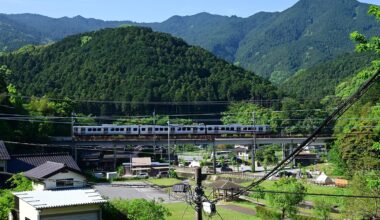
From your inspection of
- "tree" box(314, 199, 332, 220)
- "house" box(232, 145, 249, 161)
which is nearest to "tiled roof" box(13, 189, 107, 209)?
"tree" box(314, 199, 332, 220)

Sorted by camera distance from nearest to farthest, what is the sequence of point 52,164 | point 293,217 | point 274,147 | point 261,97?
point 52,164
point 293,217
point 274,147
point 261,97

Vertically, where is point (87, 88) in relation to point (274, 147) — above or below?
above

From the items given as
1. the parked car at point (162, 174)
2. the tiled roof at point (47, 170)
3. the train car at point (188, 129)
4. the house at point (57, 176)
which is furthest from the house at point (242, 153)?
the house at point (57, 176)

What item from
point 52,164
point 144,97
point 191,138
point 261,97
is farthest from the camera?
point 261,97

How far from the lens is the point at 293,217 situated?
50.8ft

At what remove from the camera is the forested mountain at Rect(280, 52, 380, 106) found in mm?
88938

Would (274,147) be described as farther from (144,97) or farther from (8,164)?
(8,164)

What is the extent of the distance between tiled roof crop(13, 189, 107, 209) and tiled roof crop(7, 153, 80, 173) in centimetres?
754

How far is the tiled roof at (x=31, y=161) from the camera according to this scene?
16.3m

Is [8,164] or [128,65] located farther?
[128,65]

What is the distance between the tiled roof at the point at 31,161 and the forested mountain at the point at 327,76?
7297 centimetres

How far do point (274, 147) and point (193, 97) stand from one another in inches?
733

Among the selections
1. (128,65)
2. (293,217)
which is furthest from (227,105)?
(293,217)

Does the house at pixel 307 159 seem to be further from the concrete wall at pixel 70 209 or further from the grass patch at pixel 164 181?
the concrete wall at pixel 70 209
